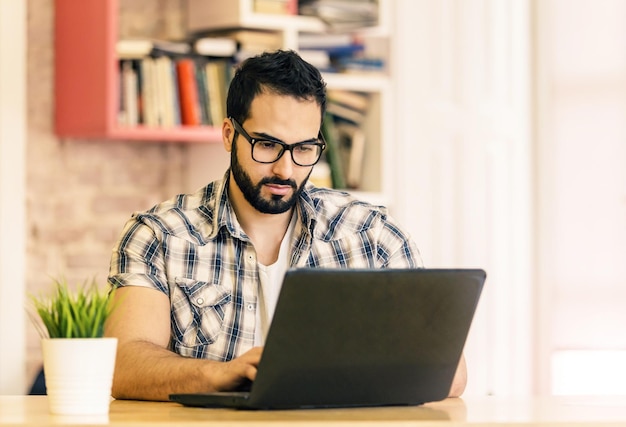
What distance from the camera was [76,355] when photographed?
5.50 ft

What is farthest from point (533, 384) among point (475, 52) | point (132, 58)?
point (132, 58)

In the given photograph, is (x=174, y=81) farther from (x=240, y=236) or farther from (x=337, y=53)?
(x=240, y=236)

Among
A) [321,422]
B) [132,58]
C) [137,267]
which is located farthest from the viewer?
[132,58]

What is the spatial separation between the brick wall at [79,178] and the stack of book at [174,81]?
261mm

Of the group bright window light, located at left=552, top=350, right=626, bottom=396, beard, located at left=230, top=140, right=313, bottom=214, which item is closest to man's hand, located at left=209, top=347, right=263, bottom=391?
beard, located at left=230, top=140, right=313, bottom=214

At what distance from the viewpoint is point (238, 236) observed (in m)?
2.49

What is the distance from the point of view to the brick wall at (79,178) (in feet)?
13.0

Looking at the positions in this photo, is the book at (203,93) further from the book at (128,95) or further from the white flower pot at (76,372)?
the white flower pot at (76,372)

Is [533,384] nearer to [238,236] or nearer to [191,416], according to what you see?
[238,236]

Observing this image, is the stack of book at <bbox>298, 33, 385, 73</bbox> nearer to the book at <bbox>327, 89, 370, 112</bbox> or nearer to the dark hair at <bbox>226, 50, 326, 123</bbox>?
the book at <bbox>327, 89, 370, 112</bbox>

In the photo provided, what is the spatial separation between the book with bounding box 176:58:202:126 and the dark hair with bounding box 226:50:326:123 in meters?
1.37

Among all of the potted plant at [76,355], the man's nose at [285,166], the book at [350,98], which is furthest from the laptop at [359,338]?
the book at [350,98]

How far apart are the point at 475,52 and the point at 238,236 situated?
7.04ft

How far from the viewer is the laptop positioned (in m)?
1.74
